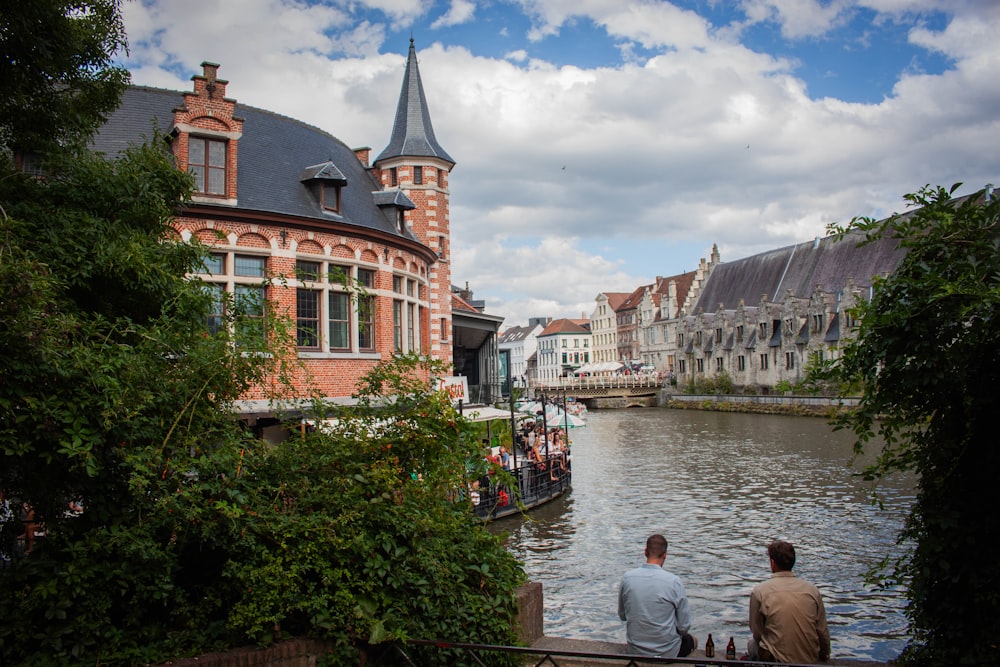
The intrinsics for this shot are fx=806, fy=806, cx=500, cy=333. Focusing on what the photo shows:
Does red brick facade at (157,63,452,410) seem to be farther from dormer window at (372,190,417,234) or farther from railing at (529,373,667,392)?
railing at (529,373,667,392)

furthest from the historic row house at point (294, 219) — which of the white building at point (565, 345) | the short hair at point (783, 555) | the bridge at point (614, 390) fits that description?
the white building at point (565, 345)

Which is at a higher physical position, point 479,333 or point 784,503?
point 479,333

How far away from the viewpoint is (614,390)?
84.6 meters

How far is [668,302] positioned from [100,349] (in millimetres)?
99274

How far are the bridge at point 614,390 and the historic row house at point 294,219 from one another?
58479 mm

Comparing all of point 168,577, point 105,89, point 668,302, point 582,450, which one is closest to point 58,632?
point 168,577

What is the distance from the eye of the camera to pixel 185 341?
7.02 metres

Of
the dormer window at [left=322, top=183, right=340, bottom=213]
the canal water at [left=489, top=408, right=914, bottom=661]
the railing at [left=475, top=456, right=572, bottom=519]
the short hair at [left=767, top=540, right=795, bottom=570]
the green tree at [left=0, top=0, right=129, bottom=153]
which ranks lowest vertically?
the canal water at [left=489, top=408, right=914, bottom=661]

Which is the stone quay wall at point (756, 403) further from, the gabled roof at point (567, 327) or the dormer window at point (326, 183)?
the gabled roof at point (567, 327)

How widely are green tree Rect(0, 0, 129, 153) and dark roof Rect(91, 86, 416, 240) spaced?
1062cm

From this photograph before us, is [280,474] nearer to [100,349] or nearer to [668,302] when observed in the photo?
[100,349]

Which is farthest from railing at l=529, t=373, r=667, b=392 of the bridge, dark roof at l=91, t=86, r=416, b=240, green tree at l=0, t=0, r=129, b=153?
green tree at l=0, t=0, r=129, b=153

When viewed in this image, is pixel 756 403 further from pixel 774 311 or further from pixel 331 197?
pixel 331 197

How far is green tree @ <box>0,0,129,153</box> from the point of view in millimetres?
7383
